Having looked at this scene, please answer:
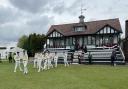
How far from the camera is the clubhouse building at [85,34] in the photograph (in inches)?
2362

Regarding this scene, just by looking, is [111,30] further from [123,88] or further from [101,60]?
[123,88]

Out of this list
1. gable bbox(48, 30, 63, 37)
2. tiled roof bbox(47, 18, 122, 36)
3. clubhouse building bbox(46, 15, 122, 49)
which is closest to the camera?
clubhouse building bbox(46, 15, 122, 49)

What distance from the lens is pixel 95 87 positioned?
1706 centimetres

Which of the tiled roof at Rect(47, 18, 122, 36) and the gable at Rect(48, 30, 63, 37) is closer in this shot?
the tiled roof at Rect(47, 18, 122, 36)

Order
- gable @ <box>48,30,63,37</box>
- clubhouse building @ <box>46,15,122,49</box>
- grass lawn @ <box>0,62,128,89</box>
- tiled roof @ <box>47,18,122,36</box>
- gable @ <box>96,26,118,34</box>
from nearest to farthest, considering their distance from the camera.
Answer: grass lawn @ <box>0,62,128,89</box>
gable @ <box>96,26,118,34</box>
clubhouse building @ <box>46,15,122,49</box>
tiled roof @ <box>47,18,122,36</box>
gable @ <box>48,30,63,37</box>

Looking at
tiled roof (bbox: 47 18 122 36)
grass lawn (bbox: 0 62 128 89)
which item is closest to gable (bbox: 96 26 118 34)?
tiled roof (bbox: 47 18 122 36)

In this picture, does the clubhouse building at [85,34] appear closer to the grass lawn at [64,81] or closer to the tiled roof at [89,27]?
the tiled roof at [89,27]

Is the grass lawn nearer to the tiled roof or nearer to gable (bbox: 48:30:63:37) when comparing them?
the tiled roof

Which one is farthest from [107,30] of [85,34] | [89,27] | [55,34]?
[55,34]

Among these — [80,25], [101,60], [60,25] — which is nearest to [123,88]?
[101,60]

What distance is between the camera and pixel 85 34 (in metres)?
64.1

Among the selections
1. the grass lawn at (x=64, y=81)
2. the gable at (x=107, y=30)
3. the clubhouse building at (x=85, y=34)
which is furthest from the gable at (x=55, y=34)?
the grass lawn at (x=64, y=81)

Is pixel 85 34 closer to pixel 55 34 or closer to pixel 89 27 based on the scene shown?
pixel 89 27

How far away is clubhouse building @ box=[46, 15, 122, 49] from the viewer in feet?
197
